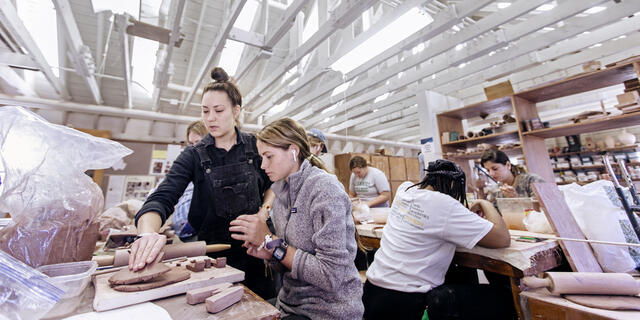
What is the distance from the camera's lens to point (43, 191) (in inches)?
33.9

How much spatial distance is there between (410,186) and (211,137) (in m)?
1.42

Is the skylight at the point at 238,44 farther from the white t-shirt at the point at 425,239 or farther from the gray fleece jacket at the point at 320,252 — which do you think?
the white t-shirt at the point at 425,239

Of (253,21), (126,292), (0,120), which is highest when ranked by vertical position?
(253,21)

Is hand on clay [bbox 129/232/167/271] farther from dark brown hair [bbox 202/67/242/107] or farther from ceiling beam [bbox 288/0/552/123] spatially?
ceiling beam [bbox 288/0/552/123]

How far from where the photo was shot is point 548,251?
1.44m

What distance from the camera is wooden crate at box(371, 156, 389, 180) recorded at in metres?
7.24

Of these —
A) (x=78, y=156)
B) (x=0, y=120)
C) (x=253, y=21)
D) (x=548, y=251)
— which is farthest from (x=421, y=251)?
(x=253, y=21)

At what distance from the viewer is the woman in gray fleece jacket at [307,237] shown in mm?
1002

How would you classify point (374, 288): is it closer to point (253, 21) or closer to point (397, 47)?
point (397, 47)

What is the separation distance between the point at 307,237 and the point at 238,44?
4.29 meters

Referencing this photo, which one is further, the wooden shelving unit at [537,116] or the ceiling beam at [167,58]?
the wooden shelving unit at [537,116]

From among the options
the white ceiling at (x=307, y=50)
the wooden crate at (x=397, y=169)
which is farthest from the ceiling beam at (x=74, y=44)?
the wooden crate at (x=397, y=169)

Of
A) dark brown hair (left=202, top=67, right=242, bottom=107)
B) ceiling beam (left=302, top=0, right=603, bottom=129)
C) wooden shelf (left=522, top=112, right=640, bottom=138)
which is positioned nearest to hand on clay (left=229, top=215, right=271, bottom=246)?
dark brown hair (left=202, top=67, right=242, bottom=107)

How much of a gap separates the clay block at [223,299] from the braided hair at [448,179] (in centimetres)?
146
